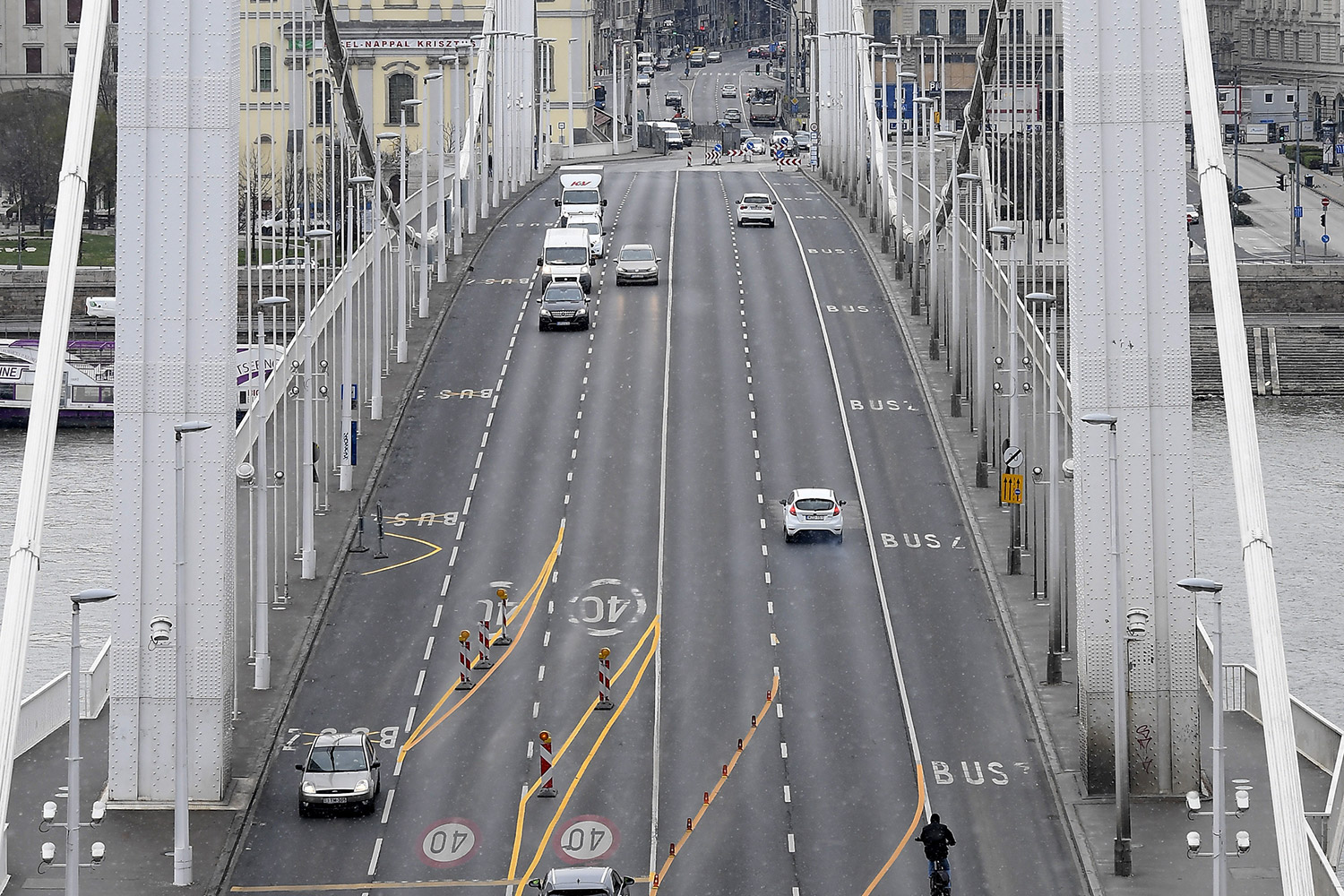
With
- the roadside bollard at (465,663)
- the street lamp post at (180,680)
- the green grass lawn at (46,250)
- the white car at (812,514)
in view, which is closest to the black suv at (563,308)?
the white car at (812,514)

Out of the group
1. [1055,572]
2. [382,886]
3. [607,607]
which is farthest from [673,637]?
[382,886]

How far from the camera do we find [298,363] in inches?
2689

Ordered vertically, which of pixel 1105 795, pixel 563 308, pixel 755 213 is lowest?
pixel 1105 795

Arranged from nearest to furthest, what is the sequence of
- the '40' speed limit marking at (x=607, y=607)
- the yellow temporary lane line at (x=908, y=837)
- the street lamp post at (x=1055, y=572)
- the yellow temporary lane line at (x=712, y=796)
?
the yellow temporary lane line at (x=908, y=837), the yellow temporary lane line at (x=712, y=796), the street lamp post at (x=1055, y=572), the '40' speed limit marking at (x=607, y=607)

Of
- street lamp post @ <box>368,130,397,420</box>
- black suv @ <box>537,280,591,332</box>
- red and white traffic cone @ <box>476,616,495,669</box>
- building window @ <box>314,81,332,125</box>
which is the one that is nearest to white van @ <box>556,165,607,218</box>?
building window @ <box>314,81,332,125</box>

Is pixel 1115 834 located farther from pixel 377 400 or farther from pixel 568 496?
pixel 377 400

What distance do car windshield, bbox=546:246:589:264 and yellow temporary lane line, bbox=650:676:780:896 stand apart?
148 ft

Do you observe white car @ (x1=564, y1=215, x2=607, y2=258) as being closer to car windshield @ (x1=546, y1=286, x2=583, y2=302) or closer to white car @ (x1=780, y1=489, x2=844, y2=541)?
car windshield @ (x1=546, y1=286, x2=583, y2=302)

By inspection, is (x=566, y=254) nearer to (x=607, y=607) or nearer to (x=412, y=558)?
(x=412, y=558)

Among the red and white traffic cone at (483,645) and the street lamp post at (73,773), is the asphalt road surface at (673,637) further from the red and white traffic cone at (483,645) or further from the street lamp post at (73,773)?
the street lamp post at (73,773)

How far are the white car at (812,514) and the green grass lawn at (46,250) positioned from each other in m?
84.0

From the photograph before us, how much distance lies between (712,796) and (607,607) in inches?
505

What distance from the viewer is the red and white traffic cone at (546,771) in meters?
50.7

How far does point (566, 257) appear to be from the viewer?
329ft
